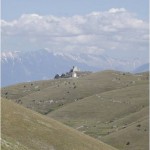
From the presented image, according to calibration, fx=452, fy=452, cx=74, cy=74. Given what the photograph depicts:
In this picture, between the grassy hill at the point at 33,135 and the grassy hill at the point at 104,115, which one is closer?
the grassy hill at the point at 33,135

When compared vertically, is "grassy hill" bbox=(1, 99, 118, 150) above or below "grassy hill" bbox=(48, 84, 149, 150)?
above

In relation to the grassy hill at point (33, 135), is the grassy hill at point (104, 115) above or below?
below

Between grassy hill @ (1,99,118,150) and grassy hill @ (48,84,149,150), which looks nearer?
grassy hill @ (1,99,118,150)

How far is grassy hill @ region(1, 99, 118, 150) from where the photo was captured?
51.3 m

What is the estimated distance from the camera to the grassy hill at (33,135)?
51.3 m

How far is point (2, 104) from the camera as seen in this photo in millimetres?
63406

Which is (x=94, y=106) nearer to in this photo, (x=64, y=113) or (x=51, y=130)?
(x=64, y=113)

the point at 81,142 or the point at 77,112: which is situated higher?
the point at 81,142

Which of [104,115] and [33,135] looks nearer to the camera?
[33,135]

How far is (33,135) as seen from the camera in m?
55.6

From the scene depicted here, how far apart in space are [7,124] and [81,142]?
12961 millimetres

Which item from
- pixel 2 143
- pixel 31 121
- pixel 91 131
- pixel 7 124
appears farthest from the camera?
pixel 91 131

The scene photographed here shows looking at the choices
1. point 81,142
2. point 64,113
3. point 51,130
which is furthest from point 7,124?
point 64,113

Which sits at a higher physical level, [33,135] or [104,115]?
[33,135]
